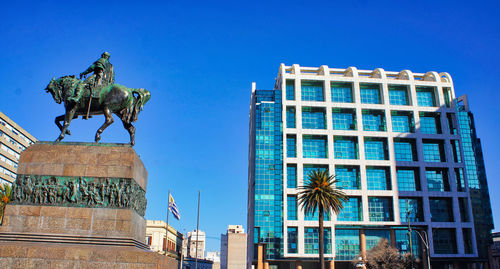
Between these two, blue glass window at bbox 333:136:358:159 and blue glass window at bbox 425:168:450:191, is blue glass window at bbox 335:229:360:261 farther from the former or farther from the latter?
blue glass window at bbox 425:168:450:191

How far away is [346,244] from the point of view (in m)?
74.6

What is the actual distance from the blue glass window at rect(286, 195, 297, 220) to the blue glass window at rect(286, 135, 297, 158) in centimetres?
748

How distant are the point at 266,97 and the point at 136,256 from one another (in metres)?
66.5

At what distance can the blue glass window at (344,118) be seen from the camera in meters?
80.0

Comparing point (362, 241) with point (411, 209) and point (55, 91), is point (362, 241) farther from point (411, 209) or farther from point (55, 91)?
point (55, 91)

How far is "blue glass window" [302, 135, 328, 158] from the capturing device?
7812cm

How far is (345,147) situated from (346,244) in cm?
1723

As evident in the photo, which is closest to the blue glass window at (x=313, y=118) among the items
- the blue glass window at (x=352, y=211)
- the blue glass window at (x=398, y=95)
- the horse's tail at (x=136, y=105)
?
the blue glass window at (x=398, y=95)

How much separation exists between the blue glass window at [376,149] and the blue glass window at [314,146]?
7836 mm

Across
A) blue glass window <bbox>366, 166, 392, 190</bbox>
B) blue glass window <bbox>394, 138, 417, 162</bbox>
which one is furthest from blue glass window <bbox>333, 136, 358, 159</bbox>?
blue glass window <bbox>394, 138, 417, 162</bbox>

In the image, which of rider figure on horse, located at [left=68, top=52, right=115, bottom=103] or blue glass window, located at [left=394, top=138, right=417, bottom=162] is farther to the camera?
blue glass window, located at [left=394, top=138, right=417, bottom=162]

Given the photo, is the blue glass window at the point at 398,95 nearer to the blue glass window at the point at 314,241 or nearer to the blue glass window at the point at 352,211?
the blue glass window at the point at 352,211

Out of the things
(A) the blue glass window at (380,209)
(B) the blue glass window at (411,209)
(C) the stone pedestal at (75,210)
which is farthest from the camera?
(B) the blue glass window at (411,209)

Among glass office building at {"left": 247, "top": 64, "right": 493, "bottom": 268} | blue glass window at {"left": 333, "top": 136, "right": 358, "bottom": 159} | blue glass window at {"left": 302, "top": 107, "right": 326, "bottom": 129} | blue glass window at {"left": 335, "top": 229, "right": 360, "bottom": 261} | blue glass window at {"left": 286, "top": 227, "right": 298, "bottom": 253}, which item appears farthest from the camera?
blue glass window at {"left": 302, "top": 107, "right": 326, "bottom": 129}
